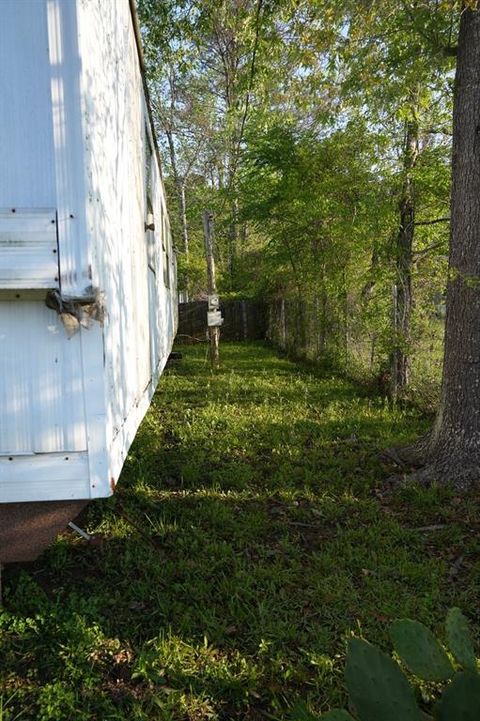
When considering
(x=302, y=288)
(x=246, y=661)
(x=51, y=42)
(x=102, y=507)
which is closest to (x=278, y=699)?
(x=246, y=661)

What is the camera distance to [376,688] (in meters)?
1.31

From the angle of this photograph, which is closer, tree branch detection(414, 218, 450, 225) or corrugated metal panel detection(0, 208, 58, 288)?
corrugated metal panel detection(0, 208, 58, 288)

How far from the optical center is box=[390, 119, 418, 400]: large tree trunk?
6961 millimetres

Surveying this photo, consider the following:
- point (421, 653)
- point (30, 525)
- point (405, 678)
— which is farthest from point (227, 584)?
point (405, 678)

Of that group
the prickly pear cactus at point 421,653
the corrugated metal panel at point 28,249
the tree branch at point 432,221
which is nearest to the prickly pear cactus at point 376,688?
the prickly pear cactus at point 421,653

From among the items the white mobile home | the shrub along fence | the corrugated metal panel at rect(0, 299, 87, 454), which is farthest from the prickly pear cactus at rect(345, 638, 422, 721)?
the shrub along fence

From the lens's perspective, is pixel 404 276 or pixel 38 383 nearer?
pixel 38 383

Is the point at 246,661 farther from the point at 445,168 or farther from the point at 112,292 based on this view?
the point at 445,168

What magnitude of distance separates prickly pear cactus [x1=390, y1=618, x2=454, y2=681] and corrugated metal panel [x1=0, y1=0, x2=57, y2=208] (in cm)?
165

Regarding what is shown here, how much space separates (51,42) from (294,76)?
5827 millimetres

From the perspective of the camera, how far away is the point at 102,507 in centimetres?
378

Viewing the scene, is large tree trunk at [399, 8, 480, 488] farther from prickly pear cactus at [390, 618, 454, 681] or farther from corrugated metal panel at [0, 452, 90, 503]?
corrugated metal panel at [0, 452, 90, 503]

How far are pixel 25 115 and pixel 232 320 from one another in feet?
55.0

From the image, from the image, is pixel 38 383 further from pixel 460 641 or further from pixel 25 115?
pixel 460 641
